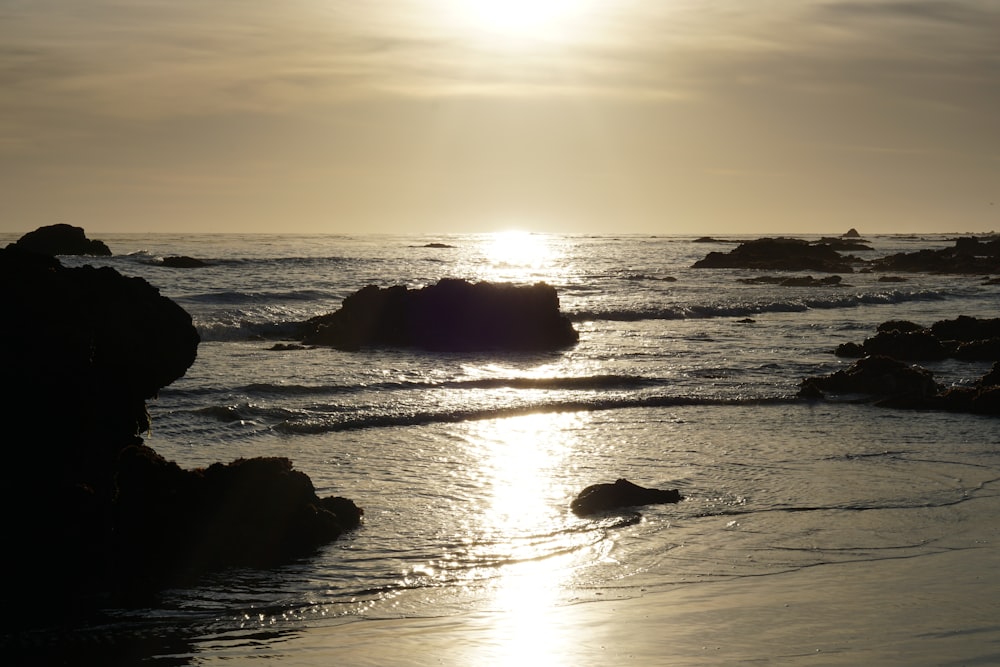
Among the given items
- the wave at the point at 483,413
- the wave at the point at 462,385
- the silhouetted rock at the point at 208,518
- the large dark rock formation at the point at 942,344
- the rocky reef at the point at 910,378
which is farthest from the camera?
the large dark rock formation at the point at 942,344

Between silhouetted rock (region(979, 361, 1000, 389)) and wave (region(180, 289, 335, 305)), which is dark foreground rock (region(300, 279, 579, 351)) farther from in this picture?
silhouetted rock (region(979, 361, 1000, 389))

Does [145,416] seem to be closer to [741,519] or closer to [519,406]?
[741,519]

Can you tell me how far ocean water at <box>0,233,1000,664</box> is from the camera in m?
9.91

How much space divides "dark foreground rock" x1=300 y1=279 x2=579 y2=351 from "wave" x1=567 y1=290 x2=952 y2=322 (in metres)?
10.6

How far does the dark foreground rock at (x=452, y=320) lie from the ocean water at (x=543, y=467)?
5.01 ft

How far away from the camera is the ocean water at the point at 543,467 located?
991 cm

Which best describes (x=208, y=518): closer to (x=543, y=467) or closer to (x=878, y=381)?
(x=543, y=467)

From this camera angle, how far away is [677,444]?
17516 millimetres

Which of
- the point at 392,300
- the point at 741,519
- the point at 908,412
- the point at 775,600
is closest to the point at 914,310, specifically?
the point at 392,300

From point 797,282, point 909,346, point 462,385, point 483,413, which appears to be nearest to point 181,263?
point 797,282

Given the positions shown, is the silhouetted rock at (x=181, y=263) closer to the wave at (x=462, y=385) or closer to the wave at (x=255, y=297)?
the wave at (x=255, y=297)

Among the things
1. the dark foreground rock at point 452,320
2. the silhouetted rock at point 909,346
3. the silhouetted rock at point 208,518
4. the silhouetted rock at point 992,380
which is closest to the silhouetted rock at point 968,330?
the silhouetted rock at point 909,346

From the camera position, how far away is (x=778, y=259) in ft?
286

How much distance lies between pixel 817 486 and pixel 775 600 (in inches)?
195
